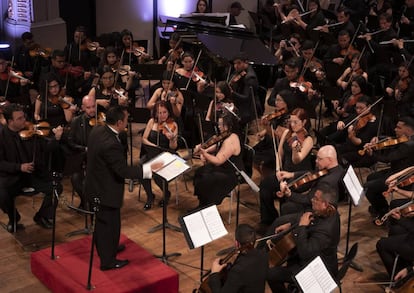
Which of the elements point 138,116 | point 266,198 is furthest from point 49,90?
point 266,198

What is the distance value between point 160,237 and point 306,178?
168 cm

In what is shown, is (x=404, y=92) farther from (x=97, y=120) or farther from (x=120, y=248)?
(x=120, y=248)

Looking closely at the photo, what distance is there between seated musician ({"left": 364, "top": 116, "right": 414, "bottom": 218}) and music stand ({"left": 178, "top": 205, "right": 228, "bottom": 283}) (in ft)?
8.22

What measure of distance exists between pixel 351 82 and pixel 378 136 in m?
1.72

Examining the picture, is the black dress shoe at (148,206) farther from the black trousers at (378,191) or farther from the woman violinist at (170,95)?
A: the black trousers at (378,191)

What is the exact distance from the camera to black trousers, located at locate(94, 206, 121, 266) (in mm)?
5590

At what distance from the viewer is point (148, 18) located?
45.9 feet

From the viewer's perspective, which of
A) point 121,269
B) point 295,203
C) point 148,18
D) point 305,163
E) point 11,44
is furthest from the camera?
point 148,18

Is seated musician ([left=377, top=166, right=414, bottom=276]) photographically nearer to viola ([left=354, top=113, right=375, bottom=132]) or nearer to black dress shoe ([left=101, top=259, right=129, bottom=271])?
viola ([left=354, top=113, right=375, bottom=132])

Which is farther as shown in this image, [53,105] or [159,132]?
[53,105]

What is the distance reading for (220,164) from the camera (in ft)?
22.2

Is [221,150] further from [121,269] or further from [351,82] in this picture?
[351,82]

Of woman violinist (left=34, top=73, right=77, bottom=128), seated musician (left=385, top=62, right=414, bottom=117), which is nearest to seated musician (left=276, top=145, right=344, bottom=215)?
seated musician (left=385, top=62, right=414, bottom=117)

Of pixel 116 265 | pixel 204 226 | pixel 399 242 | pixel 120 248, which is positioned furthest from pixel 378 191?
pixel 116 265
